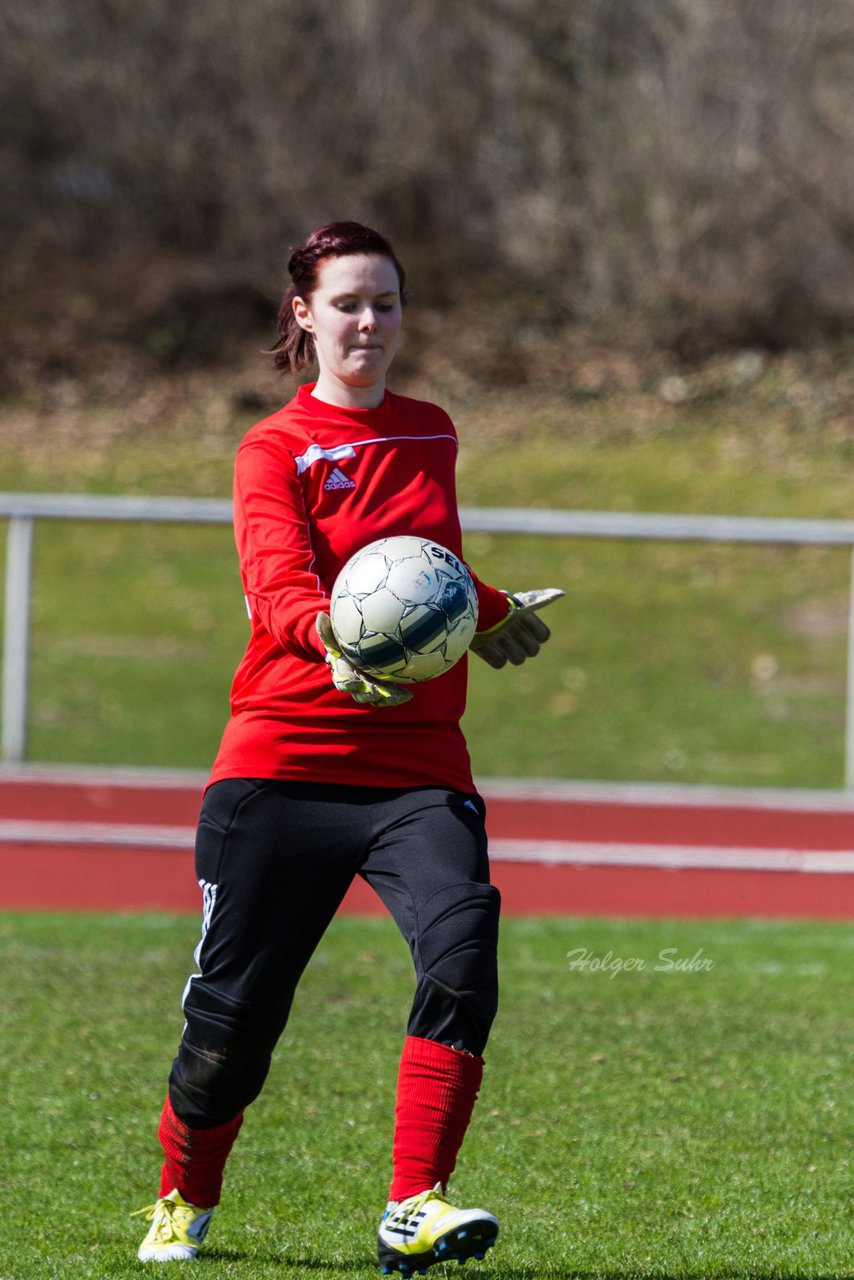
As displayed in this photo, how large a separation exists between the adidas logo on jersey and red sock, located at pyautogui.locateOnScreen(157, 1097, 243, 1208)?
1.23 metres

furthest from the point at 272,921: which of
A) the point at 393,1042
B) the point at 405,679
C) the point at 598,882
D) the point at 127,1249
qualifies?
the point at 598,882

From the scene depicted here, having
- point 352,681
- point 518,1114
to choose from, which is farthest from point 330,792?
point 518,1114

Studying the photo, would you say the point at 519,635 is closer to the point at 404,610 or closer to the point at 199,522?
the point at 404,610

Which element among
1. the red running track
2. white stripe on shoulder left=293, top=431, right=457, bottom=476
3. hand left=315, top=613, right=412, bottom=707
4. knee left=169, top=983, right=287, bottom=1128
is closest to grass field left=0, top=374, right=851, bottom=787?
the red running track

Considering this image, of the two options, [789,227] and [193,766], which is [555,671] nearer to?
[193,766]

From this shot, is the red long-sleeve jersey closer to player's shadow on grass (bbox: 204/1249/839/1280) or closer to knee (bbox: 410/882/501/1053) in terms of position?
knee (bbox: 410/882/501/1053)

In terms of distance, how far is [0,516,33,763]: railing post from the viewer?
27.7 feet

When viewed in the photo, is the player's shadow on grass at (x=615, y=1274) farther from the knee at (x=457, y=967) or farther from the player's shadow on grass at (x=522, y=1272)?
the knee at (x=457, y=967)

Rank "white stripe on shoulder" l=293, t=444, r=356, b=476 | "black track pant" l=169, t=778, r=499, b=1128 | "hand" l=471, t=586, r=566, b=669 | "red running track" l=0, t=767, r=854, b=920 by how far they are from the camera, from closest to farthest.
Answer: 1. "black track pant" l=169, t=778, r=499, b=1128
2. "white stripe on shoulder" l=293, t=444, r=356, b=476
3. "hand" l=471, t=586, r=566, b=669
4. "red running track" l=0, t=767, r=854, b=920

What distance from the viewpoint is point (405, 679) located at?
2.98 metres

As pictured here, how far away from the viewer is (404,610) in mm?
2910

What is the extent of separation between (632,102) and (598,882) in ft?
52.5

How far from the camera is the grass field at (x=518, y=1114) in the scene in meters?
3.42

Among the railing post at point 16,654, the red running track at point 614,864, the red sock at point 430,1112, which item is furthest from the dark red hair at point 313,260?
the railing post at point 16,654
